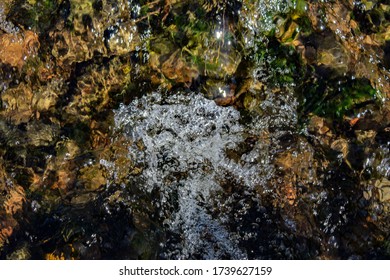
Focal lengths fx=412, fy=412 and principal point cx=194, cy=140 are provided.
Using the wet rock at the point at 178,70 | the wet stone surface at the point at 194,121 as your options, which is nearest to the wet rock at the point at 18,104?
the wet stone surface at the point at 194,121

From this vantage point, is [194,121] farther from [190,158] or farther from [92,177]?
[92,177]

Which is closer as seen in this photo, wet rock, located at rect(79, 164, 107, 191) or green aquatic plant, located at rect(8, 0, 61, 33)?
wet rock, located at rect(79, 164, 107, 191)

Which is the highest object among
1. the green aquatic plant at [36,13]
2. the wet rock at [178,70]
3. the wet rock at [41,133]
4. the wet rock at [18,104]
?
the green aquatic plant at [36,13]

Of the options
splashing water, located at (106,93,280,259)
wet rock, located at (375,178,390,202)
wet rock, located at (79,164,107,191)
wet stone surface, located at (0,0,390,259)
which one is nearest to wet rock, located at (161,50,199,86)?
wet stone surface, located at (0,0,390,259)

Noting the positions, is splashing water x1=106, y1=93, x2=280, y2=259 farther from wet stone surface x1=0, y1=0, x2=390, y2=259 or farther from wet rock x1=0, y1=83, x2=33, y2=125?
wet rock x1=0, y1=83, x2=33, y2=125

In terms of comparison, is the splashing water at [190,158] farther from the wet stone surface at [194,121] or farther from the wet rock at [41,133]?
the wet rock at [41,133]

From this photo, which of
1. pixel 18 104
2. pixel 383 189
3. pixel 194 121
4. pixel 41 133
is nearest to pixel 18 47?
pixel 18 104
